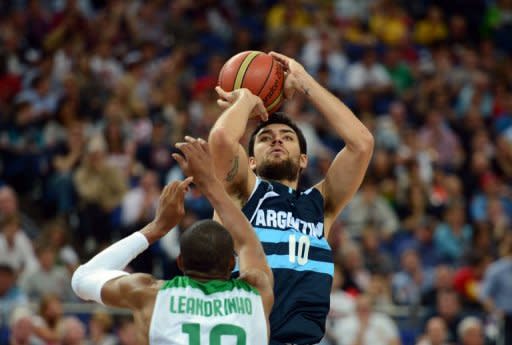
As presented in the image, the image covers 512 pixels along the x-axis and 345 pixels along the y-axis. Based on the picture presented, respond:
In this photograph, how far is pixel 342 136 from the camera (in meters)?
7.38

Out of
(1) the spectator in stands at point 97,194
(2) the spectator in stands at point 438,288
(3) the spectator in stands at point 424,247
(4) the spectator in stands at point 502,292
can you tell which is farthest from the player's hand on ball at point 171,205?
(3) the spectator in stands at point 424,247

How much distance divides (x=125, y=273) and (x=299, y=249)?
1429 millimetres

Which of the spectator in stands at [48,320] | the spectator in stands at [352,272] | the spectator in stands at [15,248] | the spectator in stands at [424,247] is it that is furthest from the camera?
the spectator in stands at [424,247]

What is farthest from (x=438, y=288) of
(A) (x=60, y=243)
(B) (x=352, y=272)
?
(A) (x=60, y=243)

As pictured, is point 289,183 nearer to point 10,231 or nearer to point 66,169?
point 10,231

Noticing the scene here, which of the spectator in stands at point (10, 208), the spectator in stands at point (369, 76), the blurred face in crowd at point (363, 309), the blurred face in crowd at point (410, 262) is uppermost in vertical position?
the spectator in stands at point (369, 76)

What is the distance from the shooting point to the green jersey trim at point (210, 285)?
5562mm

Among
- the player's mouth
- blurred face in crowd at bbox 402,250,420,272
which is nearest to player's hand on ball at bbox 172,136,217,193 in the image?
the player's mouth

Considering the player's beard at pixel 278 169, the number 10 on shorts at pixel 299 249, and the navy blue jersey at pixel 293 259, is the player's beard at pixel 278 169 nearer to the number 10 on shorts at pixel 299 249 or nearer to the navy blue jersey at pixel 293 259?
the navy blue jersey at pixel 293 259

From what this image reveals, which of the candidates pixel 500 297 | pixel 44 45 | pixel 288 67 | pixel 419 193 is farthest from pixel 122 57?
pixel 288 67

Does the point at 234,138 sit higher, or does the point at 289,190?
the point at 234,138

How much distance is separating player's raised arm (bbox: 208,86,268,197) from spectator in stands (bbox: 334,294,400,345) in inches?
241

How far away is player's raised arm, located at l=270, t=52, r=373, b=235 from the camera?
7.34 m

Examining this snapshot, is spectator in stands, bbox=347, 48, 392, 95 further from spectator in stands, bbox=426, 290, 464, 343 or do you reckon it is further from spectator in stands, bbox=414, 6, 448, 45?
spectator in stands, bbox=426, 290, 464, 343
